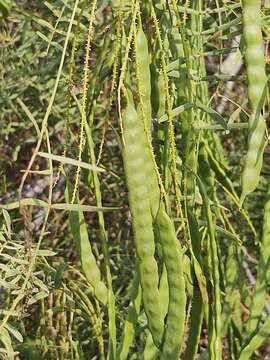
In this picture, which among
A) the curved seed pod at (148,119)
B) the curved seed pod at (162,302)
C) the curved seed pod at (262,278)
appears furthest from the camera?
the curved seed pod at (262,278)

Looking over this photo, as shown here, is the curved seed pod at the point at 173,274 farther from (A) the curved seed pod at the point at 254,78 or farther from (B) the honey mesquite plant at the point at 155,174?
(A) the curved seed pod at the point at 254,78

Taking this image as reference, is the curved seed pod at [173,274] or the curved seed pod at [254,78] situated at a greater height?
the curved seed pod at [254,78]

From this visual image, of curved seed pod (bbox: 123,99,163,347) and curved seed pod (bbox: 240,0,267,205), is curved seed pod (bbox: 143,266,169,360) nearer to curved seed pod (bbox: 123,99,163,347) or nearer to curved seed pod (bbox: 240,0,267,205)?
curved seed pod (bbox: 123,99,163,347)

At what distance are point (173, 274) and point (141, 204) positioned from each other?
0.08 metres

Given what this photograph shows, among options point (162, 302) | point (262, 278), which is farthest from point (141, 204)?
point (262, 278)

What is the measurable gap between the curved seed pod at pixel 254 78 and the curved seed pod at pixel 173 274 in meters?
0.10

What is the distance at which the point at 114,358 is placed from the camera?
1.07 m

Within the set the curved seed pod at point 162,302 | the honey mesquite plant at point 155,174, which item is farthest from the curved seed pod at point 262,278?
the curved seed pod at point 162,302

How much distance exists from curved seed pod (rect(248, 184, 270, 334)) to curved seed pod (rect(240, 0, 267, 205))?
0.27 metres

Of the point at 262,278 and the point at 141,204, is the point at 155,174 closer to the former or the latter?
the point at 141,204

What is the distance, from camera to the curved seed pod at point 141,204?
878mm

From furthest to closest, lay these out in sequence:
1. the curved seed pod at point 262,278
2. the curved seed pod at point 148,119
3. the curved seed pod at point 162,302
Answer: the curved seed pod at point 262,278 → the curved seed pod at point 162,302 → the curved seed pod at point 148,119

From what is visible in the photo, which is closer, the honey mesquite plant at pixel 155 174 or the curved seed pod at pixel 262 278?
the honey mesquite plant at pixel 155 174

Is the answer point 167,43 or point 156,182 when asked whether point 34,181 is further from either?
point 156,182
